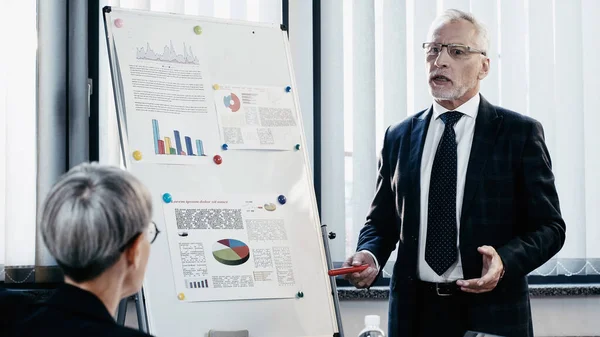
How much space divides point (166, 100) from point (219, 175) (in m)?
0.30

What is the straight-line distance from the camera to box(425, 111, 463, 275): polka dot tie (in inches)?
96.0

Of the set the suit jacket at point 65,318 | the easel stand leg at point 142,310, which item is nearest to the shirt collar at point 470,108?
the easel stand leg at point 142,310

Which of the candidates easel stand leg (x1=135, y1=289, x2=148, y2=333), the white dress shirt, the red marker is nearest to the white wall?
the white dress shirt

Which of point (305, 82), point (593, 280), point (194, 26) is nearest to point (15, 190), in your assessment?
point (194, 26)

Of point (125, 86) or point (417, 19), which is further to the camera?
point (417, 19)

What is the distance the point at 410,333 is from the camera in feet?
8.14

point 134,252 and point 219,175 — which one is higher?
point 219,175

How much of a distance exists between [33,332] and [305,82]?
215 cm

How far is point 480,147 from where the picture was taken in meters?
2.47

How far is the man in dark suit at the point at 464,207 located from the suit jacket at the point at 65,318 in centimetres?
127

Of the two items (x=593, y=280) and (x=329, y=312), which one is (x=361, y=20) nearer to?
(x=329, y=312)

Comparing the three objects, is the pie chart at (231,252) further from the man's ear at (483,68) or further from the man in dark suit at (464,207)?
the man's ear at (483,68)

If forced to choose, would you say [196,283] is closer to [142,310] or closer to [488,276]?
[142,310]

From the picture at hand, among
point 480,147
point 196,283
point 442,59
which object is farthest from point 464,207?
point 196,283
